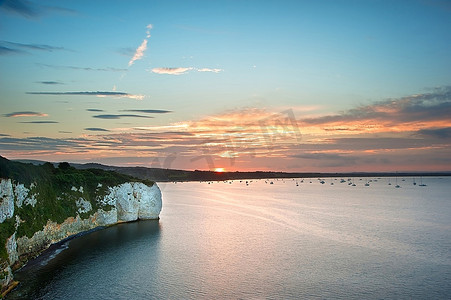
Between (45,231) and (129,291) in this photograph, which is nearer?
(129,291)

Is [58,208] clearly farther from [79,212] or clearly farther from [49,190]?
[79,212]

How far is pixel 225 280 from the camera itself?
36.8 metres

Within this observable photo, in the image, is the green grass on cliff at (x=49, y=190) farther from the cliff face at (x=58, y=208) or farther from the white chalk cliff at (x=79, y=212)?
the white chalk cliff at (x=79, y=212)

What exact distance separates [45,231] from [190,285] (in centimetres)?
2534

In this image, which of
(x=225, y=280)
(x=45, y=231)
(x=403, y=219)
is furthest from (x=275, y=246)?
(x=403, y=219)

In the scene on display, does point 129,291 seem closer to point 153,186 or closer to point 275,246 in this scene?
point 275,246

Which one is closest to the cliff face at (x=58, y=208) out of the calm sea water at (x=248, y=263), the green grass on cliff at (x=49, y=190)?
the green grass on cliff at (x=49, y=190)

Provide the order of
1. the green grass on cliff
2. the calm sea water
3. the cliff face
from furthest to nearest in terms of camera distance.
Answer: the green grass on cliff < the cliff face < the calm sea water

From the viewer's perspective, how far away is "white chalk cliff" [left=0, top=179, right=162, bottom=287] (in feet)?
115

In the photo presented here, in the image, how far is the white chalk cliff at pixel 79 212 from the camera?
35.1 m

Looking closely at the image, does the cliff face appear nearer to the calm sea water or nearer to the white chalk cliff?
the white chalk cliff

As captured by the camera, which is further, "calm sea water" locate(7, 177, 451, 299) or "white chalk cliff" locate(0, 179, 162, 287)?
"white chalk cliff" locate(0, 179, 162, 287)

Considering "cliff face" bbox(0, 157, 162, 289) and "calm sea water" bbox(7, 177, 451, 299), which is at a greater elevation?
"cliff face" bbox(0, 157, 162, 289)

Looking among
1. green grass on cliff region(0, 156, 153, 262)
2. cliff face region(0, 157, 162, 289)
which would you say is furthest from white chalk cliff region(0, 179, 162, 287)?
green grass on cliff region(0, 156, 153, 262)
